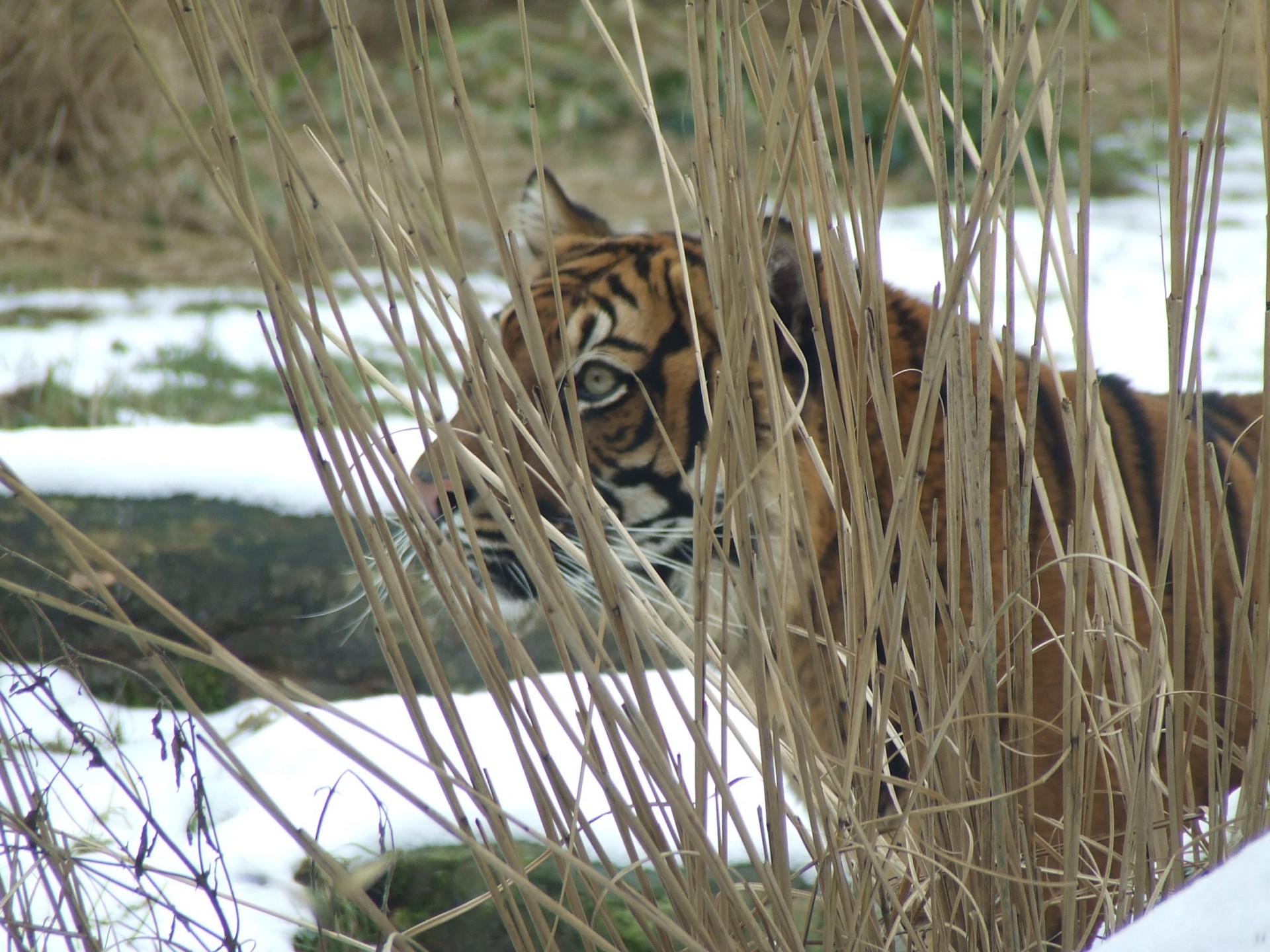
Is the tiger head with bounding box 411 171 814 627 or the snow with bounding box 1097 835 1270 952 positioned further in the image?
the tiger head with bounding box 411 171 814 627

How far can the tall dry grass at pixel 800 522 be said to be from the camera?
25.1 inches

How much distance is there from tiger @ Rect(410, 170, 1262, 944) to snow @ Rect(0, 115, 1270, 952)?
0.21 m

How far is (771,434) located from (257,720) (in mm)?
962

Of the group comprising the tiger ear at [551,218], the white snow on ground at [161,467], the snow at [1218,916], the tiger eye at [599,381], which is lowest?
the snow at [1218,916]

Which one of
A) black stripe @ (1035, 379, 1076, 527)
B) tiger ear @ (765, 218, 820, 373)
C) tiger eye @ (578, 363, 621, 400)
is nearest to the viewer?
tiger ear @ (765, 218, 820, 373)

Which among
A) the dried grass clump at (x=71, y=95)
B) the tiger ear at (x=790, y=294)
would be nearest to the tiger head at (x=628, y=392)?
the tiger ear at (x=790, y=294)

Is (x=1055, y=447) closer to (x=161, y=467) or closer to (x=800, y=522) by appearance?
(x=800, y=522)

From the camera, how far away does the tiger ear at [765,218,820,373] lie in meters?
1.13

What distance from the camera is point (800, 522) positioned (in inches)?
29.4

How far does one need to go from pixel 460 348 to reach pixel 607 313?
0.74 m

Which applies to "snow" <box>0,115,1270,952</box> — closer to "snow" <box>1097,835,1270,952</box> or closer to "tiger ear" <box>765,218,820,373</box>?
"snow" <box>1097,835,1270,952</box>

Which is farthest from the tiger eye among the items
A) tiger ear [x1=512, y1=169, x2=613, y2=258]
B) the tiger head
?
tiger ear [x1=512, y1=169, x2=613, y2=258]

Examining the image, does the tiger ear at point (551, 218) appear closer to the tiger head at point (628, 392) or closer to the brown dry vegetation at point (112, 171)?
the tiger head at point (628, 392)

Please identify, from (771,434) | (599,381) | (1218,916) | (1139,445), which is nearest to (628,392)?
(599,381)
